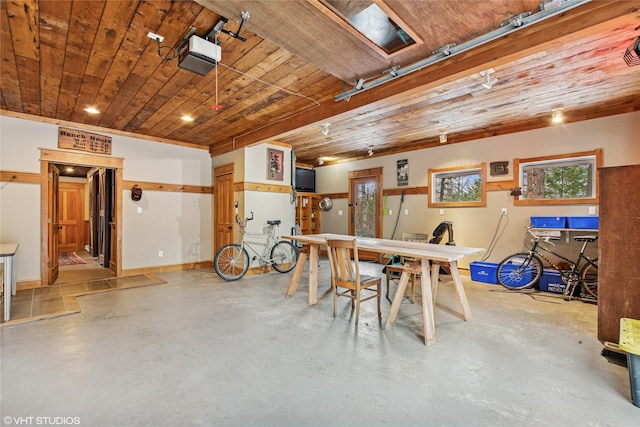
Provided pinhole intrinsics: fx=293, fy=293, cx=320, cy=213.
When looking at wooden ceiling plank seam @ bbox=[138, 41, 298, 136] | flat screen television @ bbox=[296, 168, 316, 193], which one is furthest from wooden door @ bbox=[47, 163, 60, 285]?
flat screen television @ bbox=[296, 168, 316, 193]

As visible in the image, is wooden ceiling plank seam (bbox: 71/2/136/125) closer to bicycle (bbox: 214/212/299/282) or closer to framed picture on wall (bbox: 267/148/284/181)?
framed picture on wall (bbox: 267/148/284/181)

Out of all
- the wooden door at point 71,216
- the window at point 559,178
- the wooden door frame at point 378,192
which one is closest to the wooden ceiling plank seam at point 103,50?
the wooden door frame at point 378,192

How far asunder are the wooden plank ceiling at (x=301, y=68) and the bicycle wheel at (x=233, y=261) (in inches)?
77.1

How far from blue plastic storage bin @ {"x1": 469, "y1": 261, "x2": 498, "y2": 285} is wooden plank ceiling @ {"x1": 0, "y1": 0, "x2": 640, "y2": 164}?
2302 millimetres

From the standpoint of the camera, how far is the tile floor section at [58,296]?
327cm

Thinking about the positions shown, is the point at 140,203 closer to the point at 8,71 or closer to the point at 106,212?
the point at 106,212

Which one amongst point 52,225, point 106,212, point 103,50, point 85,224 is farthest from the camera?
point 85,224

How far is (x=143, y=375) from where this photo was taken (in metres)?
2.09

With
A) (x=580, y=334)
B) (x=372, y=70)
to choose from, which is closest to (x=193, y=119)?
(x=372, y=70)

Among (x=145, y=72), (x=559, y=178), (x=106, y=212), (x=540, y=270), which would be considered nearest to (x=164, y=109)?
(x=145, y=72)

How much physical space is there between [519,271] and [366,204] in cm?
352

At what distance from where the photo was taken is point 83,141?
15.9 ft

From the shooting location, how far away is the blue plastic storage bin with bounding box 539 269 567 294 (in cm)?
430

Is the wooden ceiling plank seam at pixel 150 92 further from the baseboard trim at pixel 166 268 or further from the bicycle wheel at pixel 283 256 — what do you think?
the bicycle wheel at pixel 283 256
